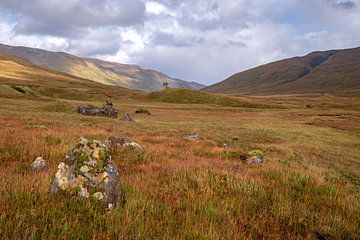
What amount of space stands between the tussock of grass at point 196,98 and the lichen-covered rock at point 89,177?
318 feet

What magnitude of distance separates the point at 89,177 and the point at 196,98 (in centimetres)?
10788

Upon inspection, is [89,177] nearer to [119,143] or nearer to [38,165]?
[38,165]

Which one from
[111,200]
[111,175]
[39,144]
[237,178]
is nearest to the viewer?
[111,200]

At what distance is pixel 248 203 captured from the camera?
6512 mm

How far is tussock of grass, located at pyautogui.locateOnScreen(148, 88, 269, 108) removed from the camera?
103 metres

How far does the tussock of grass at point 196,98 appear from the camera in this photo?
102938 millimetres

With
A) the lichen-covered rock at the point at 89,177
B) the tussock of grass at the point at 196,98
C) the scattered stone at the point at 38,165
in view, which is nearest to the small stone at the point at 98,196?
the lichen-covered rock at the point at 89,177

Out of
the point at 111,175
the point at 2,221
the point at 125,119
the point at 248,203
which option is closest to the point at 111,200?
the point at 111,175

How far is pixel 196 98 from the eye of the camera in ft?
371

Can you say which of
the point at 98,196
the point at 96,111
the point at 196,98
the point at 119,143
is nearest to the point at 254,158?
the point at 119,143

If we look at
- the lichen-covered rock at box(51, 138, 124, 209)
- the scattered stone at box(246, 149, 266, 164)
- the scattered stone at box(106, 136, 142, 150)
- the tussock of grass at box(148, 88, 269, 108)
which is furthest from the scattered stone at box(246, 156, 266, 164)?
the tussock of grass at box(148, 88, 269, 108)

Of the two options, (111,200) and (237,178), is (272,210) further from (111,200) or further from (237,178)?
(111,200)

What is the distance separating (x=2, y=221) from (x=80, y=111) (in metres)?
44.6

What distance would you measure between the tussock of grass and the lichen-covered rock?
318 feet
